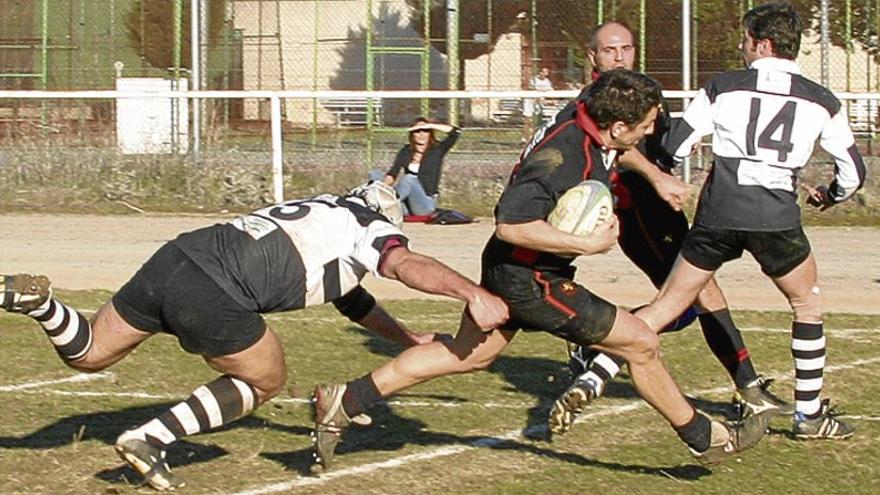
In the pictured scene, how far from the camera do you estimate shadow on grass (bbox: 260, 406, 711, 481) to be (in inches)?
285

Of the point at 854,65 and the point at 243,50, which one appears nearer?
the point at 854,65

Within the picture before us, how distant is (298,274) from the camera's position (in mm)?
6570

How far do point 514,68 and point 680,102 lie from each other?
4126 mm

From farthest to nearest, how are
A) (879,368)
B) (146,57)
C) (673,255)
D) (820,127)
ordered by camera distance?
(146,57) < (879,368) < (673,255) < (820,127)

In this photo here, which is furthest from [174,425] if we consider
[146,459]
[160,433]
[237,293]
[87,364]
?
[237,293]

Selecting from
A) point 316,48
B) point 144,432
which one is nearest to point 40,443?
point 144,432

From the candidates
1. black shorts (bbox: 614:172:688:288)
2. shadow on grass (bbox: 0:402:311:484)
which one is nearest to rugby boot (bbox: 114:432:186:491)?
shadow on grass (bbox: 0:402:311:484)

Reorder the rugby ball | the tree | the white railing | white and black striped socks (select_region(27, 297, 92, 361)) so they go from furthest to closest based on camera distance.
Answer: the tree → the white railing → white and black striped socks (select_region(27, 297, 92, 361)) → the rugby ball

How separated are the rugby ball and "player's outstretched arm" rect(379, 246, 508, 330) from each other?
0.41 m

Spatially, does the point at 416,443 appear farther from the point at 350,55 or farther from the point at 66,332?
the point at 350,55

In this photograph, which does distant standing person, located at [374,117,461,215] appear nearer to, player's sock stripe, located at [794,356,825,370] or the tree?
the tree

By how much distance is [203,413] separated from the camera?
6715 millimetres

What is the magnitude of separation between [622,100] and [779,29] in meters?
1.26

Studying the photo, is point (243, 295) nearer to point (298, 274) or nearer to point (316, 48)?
point (298, 274)
